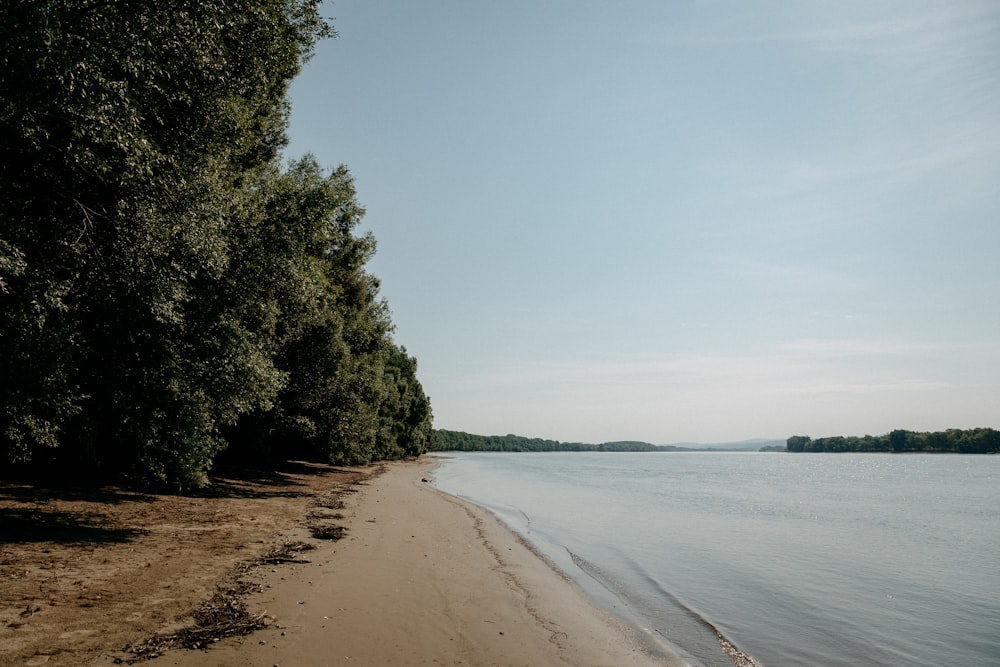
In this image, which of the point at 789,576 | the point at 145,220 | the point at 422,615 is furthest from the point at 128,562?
the point at 789,576

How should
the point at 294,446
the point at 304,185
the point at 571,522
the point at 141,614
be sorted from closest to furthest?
the point at 141,614 < the point at 304,185 < the point at 571,522 < the point at 294,446

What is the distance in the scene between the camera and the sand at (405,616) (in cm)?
721

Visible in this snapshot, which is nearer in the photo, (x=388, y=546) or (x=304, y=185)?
(x=388, y=546)

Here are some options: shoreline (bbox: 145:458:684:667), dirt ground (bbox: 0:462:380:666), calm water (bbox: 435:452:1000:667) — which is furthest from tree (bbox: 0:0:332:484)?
calm water (bbox: 435:452:1000:667)

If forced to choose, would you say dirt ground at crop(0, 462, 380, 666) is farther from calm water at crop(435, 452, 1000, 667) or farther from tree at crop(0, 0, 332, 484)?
calm water at crop(435, 452, 1000, 667)

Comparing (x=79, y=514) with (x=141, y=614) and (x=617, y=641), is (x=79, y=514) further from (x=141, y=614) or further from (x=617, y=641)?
(x=617, y=641)

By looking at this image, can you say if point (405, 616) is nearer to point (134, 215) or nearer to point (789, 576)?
point (134, 215)

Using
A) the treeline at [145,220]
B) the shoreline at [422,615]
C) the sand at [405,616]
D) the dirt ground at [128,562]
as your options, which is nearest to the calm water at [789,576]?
the shoreline at [422,615]

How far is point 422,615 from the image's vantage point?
9461 mm

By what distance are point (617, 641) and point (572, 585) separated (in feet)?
14.4

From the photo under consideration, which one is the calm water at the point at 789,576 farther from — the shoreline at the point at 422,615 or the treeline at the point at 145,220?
the treeline at the point at 145,220

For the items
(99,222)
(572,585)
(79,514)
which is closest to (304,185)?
(99,222)

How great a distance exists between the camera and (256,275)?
15.6 m

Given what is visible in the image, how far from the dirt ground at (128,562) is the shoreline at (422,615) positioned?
654mm
